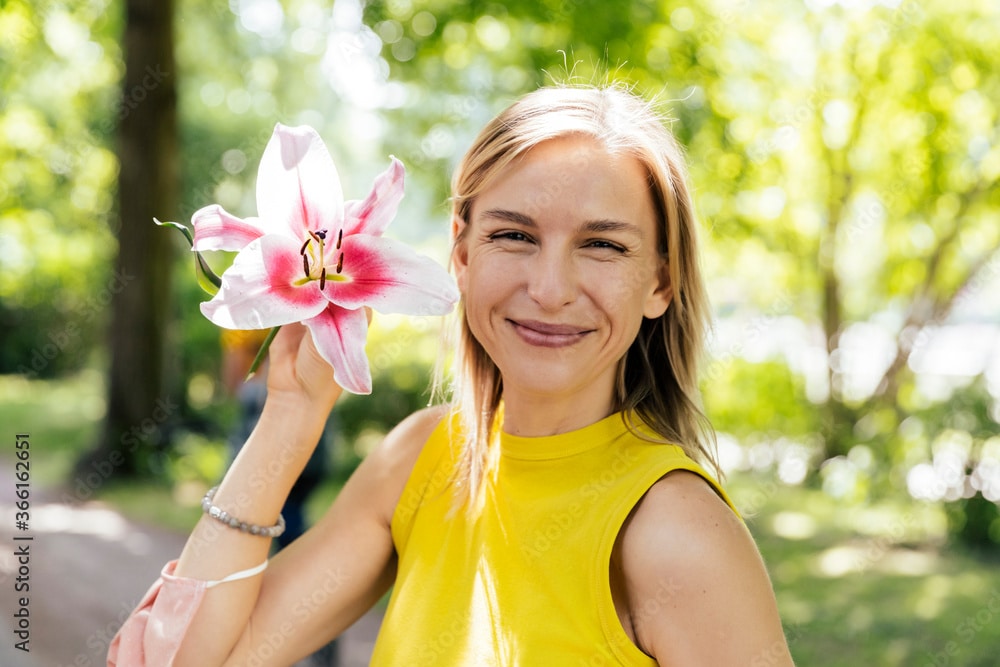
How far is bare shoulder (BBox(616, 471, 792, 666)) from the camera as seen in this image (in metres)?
1.30

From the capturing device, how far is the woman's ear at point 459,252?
5.48 ft

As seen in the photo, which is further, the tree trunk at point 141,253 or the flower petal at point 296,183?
the tree trunk at point 141,253

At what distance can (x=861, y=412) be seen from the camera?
414 inches

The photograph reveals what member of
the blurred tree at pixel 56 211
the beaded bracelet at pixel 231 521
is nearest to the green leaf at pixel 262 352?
the beaded bracelet at pixel 231 521

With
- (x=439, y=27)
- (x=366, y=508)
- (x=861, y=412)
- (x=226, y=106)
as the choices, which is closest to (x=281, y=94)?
(x=226, y=106)

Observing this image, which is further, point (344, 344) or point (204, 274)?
point (204, 274)

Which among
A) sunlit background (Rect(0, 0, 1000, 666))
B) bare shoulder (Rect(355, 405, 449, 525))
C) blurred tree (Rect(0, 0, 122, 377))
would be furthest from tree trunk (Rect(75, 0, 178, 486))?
bare shoulder (Rect(355, 405, 449, 525))

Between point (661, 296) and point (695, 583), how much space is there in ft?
1.76

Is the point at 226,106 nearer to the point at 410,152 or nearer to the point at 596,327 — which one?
the point at 410,152

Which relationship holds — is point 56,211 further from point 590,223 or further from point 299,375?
point 590,223

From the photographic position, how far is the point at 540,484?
1.62 m

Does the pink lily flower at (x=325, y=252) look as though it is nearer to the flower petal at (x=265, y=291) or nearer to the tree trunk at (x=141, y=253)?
the flower petal at (x=265, y=291)

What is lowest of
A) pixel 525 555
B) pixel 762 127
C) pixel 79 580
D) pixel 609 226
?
pixel 79 580

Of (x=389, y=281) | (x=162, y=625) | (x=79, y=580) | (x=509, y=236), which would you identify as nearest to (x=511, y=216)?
(x=509, y=236)
